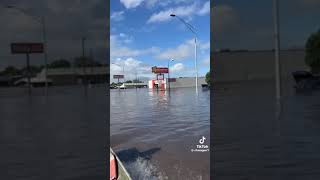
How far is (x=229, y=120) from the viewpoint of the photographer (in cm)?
367

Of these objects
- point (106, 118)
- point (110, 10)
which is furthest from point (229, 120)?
point (110, 10)

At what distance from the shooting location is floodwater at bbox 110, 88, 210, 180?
2477mm

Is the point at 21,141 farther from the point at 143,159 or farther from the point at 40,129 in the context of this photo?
the point at 143,159

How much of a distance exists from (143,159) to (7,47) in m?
1.68

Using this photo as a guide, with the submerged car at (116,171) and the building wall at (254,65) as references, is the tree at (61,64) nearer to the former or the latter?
the submerged car at (116,171)

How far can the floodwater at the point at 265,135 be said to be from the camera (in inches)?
121

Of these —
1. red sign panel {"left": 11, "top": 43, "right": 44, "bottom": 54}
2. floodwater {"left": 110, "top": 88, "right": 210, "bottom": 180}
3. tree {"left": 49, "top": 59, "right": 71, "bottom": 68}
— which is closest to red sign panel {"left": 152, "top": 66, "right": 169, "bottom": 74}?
floodwater {"left": 110, "top": 88, "right": 210, "bottom": 180}

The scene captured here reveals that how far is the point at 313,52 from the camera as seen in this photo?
3211 millimetres

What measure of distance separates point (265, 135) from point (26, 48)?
7.57 ft

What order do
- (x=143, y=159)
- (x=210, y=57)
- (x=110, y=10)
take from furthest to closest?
1. (x=143, y=159)
2. (x=210, y=57)
3. (x=110, y=10)

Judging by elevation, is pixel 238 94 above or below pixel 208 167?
above

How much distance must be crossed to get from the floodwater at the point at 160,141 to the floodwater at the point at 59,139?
0.14 meters

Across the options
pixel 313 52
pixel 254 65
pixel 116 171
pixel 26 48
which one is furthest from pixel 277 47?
pixel 26 48

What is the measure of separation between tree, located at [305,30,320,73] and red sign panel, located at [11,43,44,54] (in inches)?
81.5
